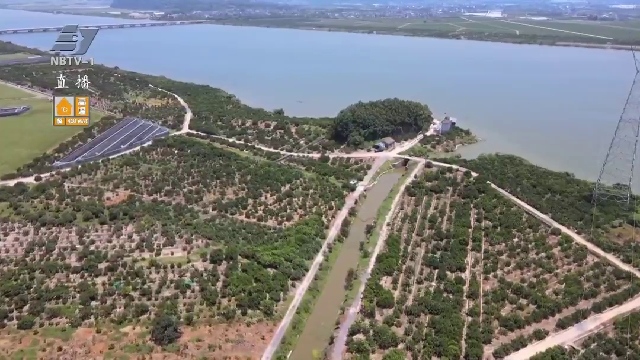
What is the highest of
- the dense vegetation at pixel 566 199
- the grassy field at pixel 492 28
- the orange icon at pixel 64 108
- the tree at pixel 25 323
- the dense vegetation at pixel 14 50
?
the grassy field at pixel 492 28

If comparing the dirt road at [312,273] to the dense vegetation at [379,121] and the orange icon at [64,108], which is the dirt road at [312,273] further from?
the orange icon at [64,108]

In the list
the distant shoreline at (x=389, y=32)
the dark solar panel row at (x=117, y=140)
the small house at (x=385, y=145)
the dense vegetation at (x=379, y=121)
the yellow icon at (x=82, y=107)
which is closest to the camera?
the dark solar panel row at (x=117, y=140)

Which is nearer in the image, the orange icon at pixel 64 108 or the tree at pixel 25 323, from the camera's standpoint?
the tree at pixel 25 323

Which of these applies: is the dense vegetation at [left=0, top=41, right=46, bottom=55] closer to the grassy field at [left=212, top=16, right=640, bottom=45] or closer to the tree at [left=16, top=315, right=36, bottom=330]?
the grassy field at [left=212, top=16, right=640, bottom=45]

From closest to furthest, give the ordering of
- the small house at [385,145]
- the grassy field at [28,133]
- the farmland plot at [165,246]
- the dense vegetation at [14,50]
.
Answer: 1. the farmland plot at [165,246]
2. the grassy field at [28,133]
3. the small house at [385,145]
4. the dense vegetation at [14,50]

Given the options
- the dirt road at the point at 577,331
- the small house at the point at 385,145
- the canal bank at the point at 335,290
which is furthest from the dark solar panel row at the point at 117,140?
the dirt road at the point at 577,331

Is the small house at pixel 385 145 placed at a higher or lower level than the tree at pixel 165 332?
higher

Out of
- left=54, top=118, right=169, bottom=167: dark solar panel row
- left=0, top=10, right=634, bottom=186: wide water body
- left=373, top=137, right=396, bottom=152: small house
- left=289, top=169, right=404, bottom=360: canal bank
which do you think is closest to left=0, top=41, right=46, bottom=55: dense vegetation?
left=0, top=10, right=634, bottom=186: wide water body
